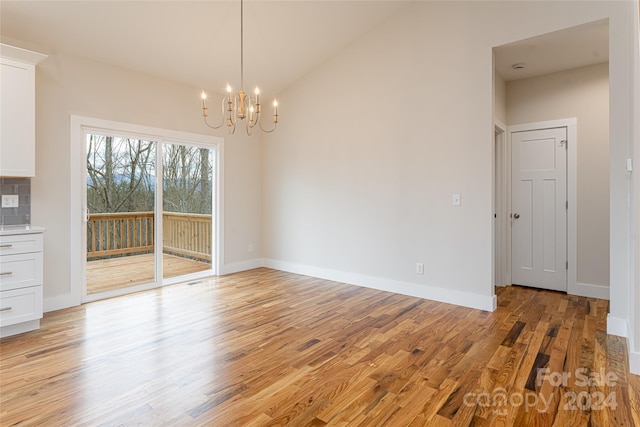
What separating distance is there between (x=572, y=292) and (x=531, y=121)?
7.53ft

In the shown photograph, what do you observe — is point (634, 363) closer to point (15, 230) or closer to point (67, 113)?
point (15, 230)

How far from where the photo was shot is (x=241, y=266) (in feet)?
18.5

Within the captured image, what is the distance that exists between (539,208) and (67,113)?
5.87 m

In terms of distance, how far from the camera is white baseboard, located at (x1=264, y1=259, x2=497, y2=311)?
12.3 ft

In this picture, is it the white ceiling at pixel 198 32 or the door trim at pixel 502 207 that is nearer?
the white ceiling at pixel 198 32

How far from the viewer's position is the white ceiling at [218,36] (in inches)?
129

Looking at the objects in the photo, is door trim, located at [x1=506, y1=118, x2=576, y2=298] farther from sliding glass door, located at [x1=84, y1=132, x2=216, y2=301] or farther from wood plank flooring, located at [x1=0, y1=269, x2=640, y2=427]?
sliding glass door, located at [x1=84, y1=132, x2=216, y2=301]

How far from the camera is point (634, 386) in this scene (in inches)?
86.0

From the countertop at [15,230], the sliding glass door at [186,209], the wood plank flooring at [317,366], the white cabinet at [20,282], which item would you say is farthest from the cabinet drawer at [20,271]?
the sliding glass door at [186,209]

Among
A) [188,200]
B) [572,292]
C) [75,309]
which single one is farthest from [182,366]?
[572,292]

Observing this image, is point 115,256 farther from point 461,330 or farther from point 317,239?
point 461,330

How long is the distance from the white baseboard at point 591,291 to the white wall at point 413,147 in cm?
136

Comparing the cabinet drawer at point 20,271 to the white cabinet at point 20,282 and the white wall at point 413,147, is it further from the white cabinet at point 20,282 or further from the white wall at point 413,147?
the white wall at point 413,147

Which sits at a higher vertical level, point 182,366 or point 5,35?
point 5,35
